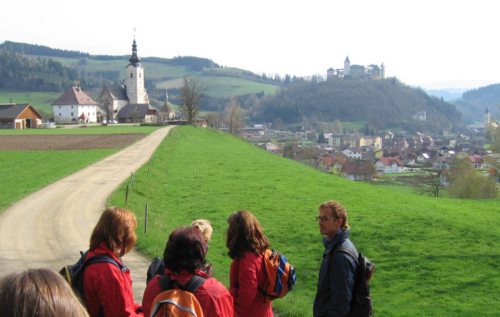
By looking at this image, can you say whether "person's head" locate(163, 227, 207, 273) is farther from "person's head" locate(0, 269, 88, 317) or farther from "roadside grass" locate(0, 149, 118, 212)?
"roadside grass" locate(0, 149, 118, 212)

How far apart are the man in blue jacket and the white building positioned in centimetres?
12263

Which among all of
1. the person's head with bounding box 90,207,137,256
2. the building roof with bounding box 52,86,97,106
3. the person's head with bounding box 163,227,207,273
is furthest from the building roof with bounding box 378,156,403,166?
the person's head with bounding box 163,227,207,273

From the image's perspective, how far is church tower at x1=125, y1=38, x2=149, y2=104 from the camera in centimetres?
14050

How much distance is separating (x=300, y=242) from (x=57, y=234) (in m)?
7.34

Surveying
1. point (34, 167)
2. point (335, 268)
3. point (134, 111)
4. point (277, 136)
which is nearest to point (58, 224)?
point (335, 268)

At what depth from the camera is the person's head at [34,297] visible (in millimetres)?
2389

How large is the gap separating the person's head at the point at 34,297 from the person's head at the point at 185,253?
82.9 inches

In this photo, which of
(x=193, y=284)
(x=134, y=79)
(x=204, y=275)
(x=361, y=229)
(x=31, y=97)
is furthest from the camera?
(x=31, y=97)

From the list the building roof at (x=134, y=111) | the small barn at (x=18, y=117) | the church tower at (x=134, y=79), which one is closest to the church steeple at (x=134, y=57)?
the church tower at (x=134, y=79)

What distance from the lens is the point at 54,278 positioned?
98.0 inches

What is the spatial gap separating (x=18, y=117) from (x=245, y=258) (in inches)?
4011

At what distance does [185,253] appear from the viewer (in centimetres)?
458

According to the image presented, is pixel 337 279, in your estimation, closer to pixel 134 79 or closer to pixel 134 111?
pixel 134 111

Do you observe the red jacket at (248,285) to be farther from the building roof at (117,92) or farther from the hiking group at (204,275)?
the building roof at (117,92)
